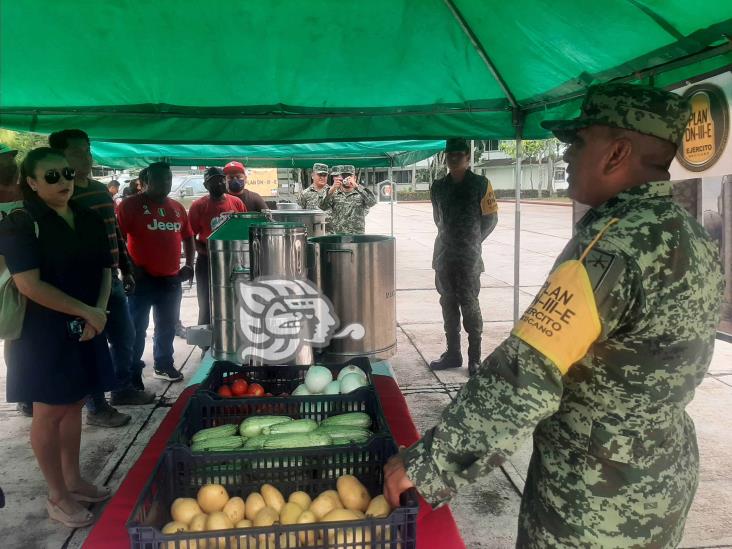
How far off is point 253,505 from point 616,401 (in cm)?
104

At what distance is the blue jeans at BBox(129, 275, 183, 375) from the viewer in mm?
4719

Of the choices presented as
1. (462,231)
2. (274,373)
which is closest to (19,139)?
(462,231)

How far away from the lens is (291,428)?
206cm

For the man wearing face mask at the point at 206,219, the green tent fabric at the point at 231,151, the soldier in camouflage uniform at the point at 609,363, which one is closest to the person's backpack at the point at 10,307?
the soldier in camouflage uniform at the point at 609,363

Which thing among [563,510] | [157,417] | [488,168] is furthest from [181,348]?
[488,168]

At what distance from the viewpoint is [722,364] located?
5.35 m

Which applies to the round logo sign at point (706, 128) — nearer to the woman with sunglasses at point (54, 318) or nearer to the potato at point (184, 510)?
the potato at point (184, 510)

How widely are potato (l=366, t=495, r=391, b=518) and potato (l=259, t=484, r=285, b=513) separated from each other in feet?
0.92

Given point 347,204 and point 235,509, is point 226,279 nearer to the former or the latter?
point 235,509

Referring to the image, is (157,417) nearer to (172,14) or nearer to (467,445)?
(172,14)

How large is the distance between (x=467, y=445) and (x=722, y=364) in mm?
5198

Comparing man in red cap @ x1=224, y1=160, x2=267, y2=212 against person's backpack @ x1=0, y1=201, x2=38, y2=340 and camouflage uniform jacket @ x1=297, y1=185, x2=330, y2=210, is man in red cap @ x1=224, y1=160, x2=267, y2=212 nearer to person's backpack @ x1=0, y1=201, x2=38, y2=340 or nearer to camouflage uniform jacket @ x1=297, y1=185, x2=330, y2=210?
camouflage uniform jacket @ x1=297, y1=185, x2=330, y2=210

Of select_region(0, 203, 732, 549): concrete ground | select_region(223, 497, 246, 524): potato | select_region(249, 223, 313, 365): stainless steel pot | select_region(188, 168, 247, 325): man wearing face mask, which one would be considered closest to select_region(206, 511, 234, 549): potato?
select_region(223, 497, 246, 524): potato

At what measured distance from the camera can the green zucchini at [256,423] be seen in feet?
6.85
